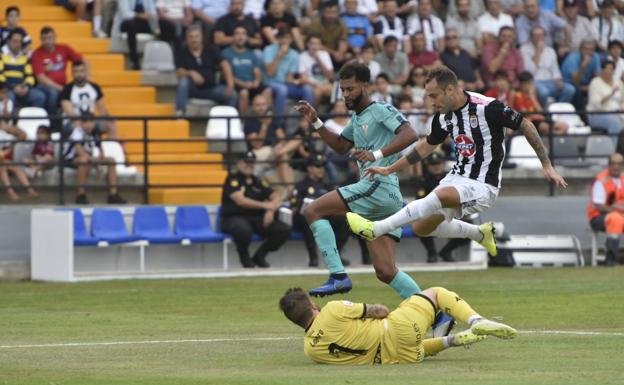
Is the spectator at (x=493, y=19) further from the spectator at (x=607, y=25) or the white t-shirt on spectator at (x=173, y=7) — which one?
the white t-shirt on spectator at (x=173, y=7)

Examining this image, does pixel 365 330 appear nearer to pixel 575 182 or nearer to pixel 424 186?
pixel 424 186

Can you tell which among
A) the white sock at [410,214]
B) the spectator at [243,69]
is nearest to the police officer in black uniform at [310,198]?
the spectator at [243,69]

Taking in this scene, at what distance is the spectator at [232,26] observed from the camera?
26.8 metres

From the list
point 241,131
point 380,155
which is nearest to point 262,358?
point 380,155

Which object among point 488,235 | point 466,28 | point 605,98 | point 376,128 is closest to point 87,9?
point 466,28

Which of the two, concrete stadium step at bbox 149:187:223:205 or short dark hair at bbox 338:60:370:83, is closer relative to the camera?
short dark hair at bbox 338:60:370:83

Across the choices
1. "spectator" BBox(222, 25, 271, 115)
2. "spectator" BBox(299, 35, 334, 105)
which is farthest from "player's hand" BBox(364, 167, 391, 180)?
"spectator" BBox(299, 35, 334, 105)

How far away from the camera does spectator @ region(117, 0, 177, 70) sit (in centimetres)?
2695

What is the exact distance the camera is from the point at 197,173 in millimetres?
25984

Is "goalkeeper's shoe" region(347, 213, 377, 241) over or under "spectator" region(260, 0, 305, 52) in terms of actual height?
over

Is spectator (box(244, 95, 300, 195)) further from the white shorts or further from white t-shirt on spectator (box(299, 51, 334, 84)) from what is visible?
the white shorts

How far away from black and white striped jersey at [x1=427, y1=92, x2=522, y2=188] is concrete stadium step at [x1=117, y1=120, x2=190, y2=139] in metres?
13.2

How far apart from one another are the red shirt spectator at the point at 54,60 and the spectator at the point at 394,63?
212 inches

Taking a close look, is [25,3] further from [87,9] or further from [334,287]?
[334,287]
